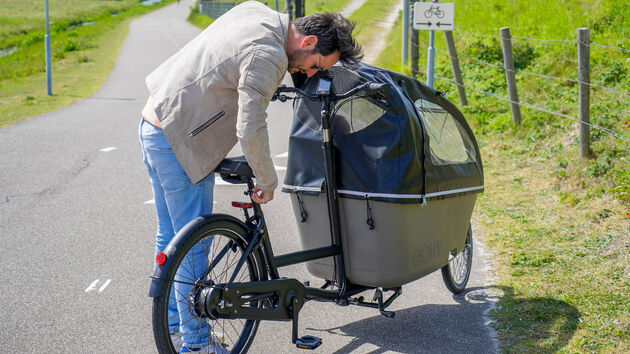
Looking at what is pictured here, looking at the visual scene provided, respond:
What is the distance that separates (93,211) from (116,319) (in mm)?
2923

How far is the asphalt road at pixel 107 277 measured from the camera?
4215 millimetres

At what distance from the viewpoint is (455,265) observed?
5.04 m

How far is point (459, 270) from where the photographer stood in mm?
5102

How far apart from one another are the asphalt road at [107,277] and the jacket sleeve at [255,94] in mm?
1414

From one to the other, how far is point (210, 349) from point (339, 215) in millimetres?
1031

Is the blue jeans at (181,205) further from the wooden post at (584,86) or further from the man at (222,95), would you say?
the wooden post at (584,86)

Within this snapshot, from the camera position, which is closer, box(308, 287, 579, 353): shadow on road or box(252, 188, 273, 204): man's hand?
box(252, 188, 273, 204): man's hand

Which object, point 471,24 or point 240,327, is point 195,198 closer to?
point 240,327

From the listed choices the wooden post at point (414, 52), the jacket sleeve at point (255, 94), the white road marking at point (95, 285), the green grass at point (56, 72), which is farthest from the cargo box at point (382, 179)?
the green grass at point (56, 72)

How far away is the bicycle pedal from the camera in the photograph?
3.77 metres

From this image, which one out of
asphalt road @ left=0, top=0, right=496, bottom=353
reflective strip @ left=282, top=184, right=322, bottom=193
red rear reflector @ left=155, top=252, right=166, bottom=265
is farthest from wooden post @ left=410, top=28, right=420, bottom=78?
red rear reflector @ left=155, top=252, right=166, bottom=265

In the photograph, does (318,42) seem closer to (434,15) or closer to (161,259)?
(161,259)

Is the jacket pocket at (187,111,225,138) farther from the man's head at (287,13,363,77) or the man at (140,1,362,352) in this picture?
the man's head at (287,13,363,77)

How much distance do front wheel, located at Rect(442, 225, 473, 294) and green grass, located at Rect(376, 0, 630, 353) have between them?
0.29 m
